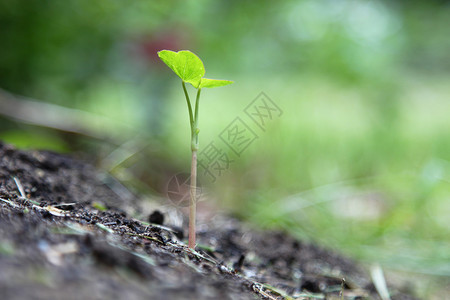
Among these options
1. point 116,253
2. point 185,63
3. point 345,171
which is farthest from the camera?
point 345,171

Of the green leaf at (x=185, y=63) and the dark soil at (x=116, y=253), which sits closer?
the dark soil at (x=116, y=253)

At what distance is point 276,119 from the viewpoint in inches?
85.4

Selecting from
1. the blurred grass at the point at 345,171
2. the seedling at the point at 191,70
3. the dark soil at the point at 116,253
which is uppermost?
the blurred grass at the point at 345,171

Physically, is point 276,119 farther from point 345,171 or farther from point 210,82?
point 210,82

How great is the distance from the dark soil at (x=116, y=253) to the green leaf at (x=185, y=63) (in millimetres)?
190

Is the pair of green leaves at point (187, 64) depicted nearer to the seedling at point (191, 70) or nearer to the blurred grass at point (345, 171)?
the seedling at point (191, 70)

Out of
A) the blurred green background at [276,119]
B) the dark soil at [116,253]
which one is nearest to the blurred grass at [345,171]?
the blurred green background at [276,119]

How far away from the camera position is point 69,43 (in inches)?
80.8

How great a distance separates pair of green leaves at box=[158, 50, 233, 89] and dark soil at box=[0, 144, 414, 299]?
190 mm

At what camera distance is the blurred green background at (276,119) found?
1.33 meters

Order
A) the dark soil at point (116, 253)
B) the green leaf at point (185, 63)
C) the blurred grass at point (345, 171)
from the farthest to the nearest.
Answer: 1. the blurred grass at point (345, 171)
2. the green leaf at point (185, 63)
3. the dark soil at point (116, 253)

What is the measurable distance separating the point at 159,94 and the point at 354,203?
1132 millimetres

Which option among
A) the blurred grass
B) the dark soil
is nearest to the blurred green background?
the blurred grass

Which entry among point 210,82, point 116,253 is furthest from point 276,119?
point 116,253
